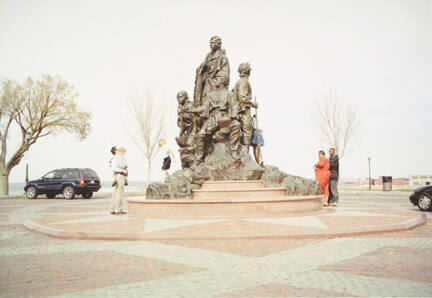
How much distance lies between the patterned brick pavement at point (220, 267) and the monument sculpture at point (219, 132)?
184 inches

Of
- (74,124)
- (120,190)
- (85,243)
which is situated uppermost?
(74,124)

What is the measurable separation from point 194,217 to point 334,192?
5900mm

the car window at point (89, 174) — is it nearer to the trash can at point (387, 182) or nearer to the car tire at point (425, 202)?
the car tire at point (425, 202)

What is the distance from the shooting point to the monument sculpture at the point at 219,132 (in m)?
11.7

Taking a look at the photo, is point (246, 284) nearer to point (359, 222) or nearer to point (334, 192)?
point (359, 222)

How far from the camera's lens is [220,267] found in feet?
16.1

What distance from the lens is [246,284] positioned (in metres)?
4.15

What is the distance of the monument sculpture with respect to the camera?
38.4ft

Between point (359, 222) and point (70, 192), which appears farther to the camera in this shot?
point (70, 192)

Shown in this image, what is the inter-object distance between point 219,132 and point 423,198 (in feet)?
23.1

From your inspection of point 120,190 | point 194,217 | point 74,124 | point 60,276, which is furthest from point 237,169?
point 74,124

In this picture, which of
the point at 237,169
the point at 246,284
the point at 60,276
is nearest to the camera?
the point at 246,284

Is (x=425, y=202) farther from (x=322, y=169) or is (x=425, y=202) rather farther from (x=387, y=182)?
(x=387, y=182)

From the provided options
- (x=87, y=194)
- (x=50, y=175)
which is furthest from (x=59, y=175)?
(x=87, y=194)
